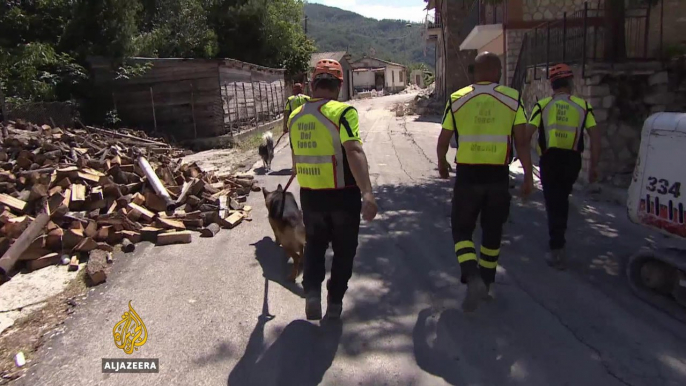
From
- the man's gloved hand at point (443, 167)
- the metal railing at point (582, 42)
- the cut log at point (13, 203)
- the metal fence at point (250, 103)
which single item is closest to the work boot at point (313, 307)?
the man's gloved hand at point (443, 167)

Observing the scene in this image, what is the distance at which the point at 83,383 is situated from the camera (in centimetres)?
338

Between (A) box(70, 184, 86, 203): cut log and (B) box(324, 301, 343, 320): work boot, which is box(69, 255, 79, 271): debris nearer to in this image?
(A) box(70, 184, 86, 203): cut log

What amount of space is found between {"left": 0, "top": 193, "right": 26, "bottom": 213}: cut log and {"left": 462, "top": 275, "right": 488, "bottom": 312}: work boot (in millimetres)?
5332

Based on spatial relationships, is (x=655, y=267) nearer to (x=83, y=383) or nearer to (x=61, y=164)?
(x=83, y=383)

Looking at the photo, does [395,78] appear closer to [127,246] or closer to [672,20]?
[672,20]

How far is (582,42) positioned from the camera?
9922 millimetres

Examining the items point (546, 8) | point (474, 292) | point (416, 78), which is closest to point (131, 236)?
point (474, 292)

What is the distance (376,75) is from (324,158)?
7153cm

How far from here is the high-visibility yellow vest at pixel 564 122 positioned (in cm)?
504

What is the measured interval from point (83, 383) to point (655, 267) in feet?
15.0

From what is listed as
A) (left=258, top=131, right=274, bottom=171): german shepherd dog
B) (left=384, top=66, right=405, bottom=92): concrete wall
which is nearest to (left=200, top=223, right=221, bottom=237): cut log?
(left=258, top=131, right=274, bottom=171): german shepherd dog

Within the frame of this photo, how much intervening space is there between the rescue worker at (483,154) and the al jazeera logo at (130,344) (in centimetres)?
242

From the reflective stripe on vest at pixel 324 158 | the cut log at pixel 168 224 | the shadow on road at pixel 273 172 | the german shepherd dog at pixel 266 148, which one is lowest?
the cut log at pixel 168 224

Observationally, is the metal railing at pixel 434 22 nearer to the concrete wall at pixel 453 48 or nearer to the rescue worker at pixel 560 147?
the concrete wall at pixel 453 48
